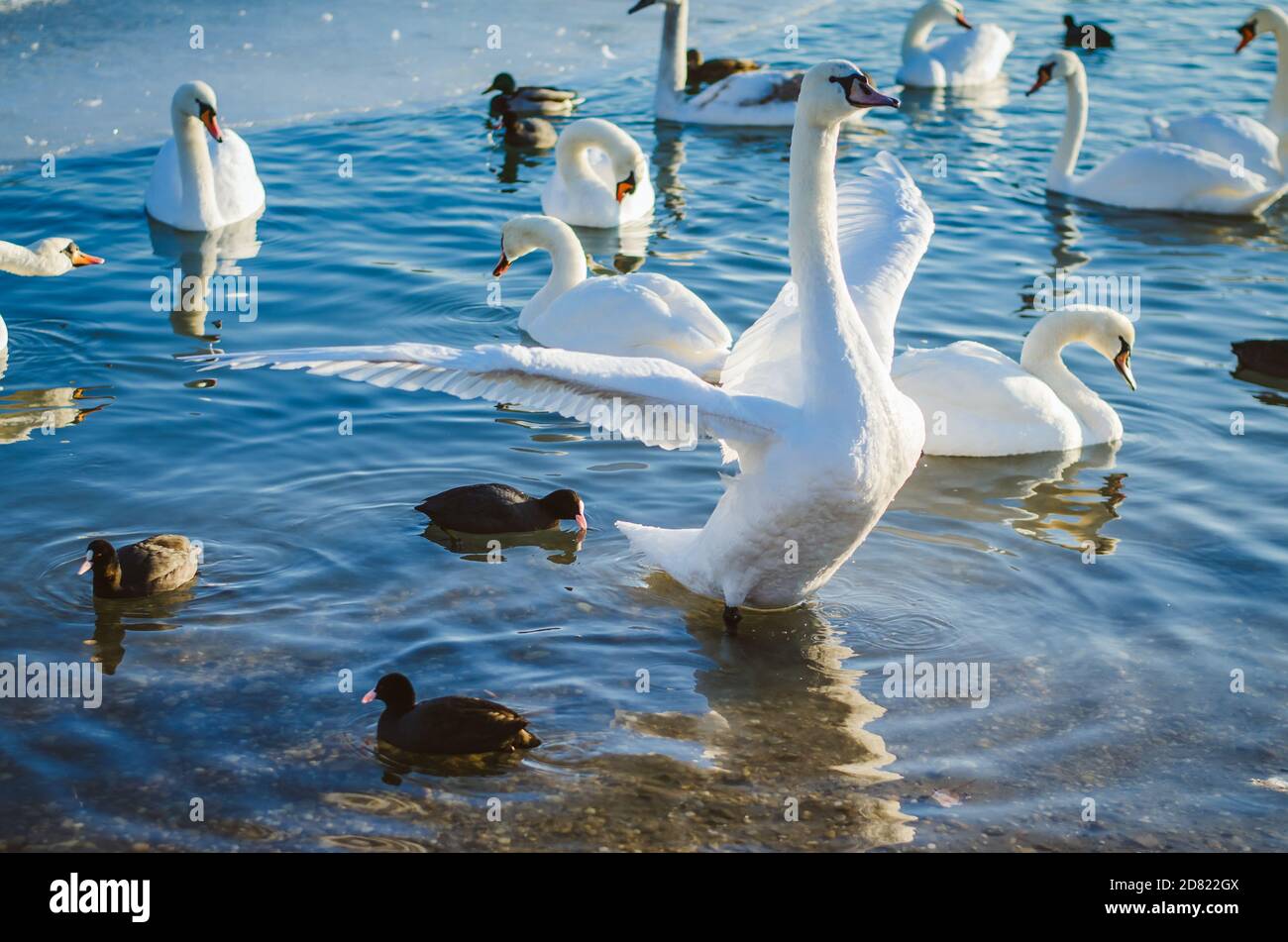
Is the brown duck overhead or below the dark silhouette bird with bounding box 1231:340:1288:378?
below

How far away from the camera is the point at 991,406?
9766 mm

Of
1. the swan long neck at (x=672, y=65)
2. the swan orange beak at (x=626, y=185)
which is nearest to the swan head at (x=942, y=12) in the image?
the swan long neck at (x=672, y=65)

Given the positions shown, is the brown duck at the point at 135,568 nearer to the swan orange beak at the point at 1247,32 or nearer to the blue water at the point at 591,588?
the blue water at the point at 591,588

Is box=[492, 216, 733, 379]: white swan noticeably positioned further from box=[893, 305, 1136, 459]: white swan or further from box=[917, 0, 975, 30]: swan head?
box=[917, 0, 975, 30]: swan head

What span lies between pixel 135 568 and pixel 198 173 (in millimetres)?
6593

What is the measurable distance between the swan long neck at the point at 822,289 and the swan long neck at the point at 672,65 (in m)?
10.4

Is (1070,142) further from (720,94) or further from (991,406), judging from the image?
(991,406)

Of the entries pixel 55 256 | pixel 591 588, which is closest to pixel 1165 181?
pixel 591 588

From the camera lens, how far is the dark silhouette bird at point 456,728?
6371mm

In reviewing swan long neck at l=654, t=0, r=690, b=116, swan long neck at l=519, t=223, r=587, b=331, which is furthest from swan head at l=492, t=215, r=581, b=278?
swan long neck at l=654, t=0, r=690, b=116

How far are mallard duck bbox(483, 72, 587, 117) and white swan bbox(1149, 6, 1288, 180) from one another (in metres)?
5.95

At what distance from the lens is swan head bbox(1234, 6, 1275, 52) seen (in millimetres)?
16644

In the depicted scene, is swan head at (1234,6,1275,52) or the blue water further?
swan head at (1234,6,1275,52)
